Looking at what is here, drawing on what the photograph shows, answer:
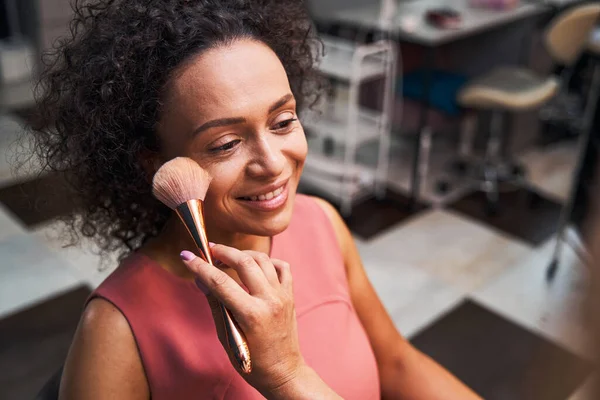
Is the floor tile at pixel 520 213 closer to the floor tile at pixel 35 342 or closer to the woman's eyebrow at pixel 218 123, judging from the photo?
the floor tile at pixel 35 342

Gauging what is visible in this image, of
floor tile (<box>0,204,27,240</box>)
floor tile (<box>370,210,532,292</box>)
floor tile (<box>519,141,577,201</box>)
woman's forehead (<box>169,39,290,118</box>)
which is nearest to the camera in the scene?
woman's forehead (<box>169,39,290,118</box>)

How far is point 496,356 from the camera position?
6.82 feet

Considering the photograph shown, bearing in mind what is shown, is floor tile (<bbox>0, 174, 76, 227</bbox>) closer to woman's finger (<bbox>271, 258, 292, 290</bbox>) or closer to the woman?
the woman

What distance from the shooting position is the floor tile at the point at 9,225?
9.10 feet

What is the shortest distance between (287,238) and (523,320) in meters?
1.54

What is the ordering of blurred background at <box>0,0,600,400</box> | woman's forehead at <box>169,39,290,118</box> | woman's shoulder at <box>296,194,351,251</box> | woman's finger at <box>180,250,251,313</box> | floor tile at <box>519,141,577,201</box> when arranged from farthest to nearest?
floor tile at <box>519,141,577,201</box>, blurred background at <box>0,0,600,400</box>, woman's shoulder at <box>296,194,351,251</box>, woman's forehead at <box>169,39,290,118</box>, woman's finger at <box>180,250,251,313</box>

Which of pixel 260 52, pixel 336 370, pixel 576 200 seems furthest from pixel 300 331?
pixel 576 200

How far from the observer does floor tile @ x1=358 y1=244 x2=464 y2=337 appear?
2.26 m

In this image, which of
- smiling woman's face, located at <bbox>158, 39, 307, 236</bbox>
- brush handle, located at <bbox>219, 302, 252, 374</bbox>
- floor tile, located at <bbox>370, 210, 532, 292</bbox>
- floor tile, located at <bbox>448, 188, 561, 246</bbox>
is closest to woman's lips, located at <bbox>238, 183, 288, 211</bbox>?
smiling woman's face, located at <bbox>158, 39, 307, 236</bbox>

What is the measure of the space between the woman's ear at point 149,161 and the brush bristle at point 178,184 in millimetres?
141

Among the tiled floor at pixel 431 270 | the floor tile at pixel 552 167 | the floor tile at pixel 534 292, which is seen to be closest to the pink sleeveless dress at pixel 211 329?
the tiled floor at pixel 431 270

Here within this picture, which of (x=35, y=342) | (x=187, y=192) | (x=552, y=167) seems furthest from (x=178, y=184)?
(x=552, y=167)

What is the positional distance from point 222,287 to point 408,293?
1.86 m

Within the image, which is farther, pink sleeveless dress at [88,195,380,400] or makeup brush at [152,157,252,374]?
pink sleeveless dress at [88,195,380,400]
